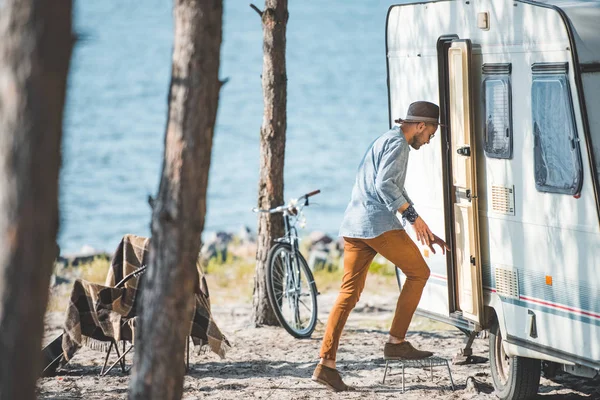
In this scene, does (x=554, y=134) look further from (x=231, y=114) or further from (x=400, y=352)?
(x=231, y=114)

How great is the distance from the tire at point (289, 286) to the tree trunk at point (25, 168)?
4648 mm

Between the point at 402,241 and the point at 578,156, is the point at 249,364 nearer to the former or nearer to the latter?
the point at 402,241

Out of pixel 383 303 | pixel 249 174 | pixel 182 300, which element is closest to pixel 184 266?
pixel 182 300

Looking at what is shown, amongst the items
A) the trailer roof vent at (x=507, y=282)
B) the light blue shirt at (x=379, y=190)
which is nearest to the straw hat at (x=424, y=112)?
the light blue shirt at (x=379, y=190)

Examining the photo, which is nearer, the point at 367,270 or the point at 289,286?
the point at 367,270

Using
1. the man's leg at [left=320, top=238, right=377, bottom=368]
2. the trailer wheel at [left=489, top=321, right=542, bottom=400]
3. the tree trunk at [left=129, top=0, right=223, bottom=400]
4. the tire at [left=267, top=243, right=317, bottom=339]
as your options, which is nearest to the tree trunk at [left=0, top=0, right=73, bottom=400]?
the tree trunk at [left=129, top=0, right=223, bottom=400]

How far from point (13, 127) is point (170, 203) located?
0.92 meters

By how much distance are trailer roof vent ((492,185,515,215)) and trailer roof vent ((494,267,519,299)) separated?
0.37m

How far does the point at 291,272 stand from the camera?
876cm

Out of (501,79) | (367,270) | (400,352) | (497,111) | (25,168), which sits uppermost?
(501,79)

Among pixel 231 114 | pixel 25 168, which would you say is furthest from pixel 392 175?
pixel 231 114

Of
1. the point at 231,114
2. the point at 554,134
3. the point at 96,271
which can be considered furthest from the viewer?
the point at 231,114

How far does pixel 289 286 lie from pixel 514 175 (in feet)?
9.52

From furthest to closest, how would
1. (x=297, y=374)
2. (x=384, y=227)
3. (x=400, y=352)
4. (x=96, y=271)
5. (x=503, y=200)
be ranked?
(x=96, y=271) → (x=297, y=374) → (x=400, y=352) → (x=384, y=227) → (x=503, y=200)
